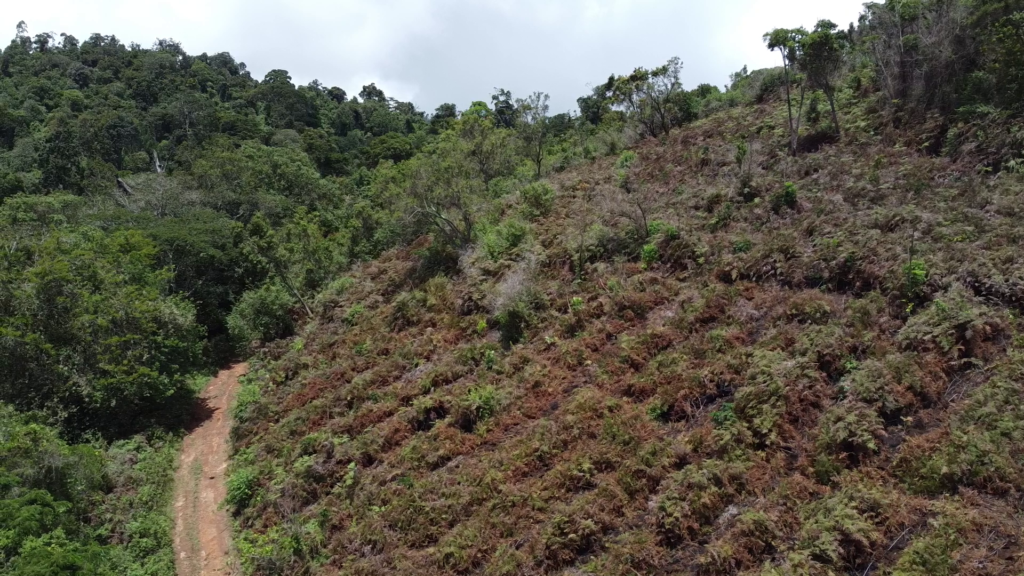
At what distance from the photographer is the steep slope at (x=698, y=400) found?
8.49 meters

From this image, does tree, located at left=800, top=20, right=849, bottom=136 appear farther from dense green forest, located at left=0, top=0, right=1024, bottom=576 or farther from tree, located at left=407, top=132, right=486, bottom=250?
tree, located at left=407, top=132, right=486, bottom=250

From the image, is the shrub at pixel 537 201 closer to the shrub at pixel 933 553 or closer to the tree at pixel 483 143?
the tree at pixel 483 143

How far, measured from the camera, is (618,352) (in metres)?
14.2

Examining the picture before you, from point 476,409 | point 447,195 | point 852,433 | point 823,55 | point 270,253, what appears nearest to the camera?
point 852,433

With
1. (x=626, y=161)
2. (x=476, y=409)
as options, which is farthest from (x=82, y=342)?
(x=626, y=161)

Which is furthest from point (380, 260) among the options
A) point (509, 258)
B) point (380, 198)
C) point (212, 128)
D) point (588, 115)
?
point (212, 128)

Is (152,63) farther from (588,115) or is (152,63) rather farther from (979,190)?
(979,190)

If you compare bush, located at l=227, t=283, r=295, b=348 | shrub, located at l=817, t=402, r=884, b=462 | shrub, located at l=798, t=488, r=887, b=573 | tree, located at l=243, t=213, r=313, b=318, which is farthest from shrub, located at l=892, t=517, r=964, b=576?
bush, located at l=227, t=283, r=295, b=348

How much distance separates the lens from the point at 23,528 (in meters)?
12.1

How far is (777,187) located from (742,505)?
12.0 metres

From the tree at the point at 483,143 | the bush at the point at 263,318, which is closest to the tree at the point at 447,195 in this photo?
the tree at the point at 483,143

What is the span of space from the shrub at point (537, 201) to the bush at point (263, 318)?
42.4 ft

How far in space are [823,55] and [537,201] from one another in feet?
39.2

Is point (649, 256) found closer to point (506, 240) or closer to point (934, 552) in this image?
point (506, 240)
